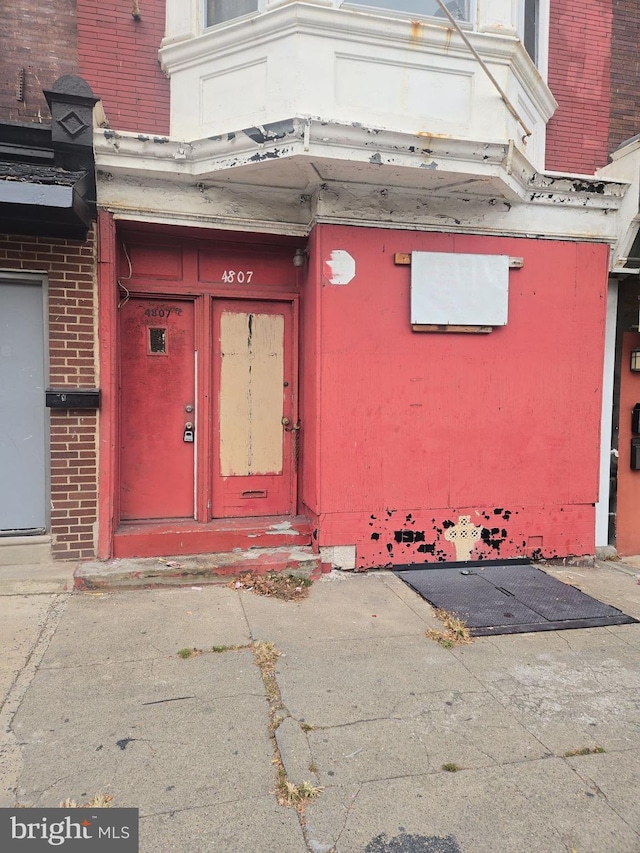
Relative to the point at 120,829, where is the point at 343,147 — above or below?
above

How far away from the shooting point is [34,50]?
4.71 metres

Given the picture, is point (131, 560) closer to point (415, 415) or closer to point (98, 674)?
point (98, 674)

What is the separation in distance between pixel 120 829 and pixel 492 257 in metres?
5.08

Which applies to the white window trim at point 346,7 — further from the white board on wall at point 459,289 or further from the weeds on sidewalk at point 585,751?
the weeds on sidewalk at point 585,751

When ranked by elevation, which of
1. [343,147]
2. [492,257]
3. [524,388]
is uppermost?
[343,147]

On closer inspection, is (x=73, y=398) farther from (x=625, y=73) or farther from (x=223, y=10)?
(x=625, y=73)

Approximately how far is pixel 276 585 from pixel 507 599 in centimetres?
199

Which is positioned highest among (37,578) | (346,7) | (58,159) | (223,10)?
(223,10)

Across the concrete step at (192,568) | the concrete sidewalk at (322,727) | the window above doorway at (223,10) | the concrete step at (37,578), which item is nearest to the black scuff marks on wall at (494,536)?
the concrete sidewalk at (322,727)

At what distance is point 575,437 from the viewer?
557 cm

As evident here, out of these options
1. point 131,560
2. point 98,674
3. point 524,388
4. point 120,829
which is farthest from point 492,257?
point 120,829

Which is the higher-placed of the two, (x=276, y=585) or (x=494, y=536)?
(x=494, y=536)

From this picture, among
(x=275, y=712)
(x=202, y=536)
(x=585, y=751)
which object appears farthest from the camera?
(x=202, y=536)

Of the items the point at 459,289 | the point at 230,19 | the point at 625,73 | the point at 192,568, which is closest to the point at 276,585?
the point at 192,568
